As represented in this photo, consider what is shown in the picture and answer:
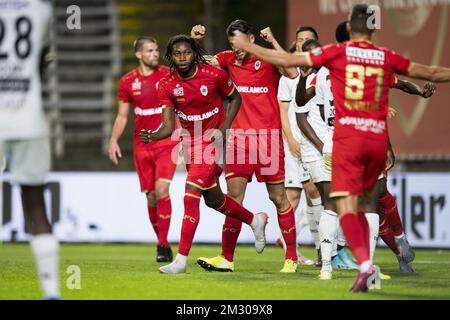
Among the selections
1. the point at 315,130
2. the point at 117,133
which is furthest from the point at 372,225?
the point at 117,133

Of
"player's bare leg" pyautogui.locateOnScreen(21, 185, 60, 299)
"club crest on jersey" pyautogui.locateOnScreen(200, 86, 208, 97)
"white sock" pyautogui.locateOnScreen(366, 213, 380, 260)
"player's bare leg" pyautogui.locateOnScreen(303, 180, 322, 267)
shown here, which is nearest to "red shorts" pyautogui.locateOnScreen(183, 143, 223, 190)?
"club crest on jersey" pyautogui.locateOnScreen(200, 86, 208, 97)

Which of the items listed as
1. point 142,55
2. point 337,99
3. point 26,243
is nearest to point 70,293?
point 337,99

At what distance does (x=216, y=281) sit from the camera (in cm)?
1008

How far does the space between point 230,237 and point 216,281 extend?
139 cm

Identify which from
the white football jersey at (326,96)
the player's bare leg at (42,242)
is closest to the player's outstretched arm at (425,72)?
the white football jersey at (326,96)

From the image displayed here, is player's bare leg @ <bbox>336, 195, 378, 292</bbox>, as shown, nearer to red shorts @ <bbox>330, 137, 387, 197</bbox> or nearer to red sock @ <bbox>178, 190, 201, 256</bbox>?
red shorts @ <bbox>330, 137, 387, 197</bbox>

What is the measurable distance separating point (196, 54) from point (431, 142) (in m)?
7.44

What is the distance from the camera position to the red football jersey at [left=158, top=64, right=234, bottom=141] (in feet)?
35.7

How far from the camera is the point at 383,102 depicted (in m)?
8.95

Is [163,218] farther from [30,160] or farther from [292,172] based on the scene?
[30,160]

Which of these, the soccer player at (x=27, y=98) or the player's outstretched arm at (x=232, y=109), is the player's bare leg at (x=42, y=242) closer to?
the soccer player at (x=27, y=98)

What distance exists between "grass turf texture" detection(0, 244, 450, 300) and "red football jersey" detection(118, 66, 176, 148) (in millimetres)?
1684

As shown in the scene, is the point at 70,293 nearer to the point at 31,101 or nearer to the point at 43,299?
the point at 43,299
